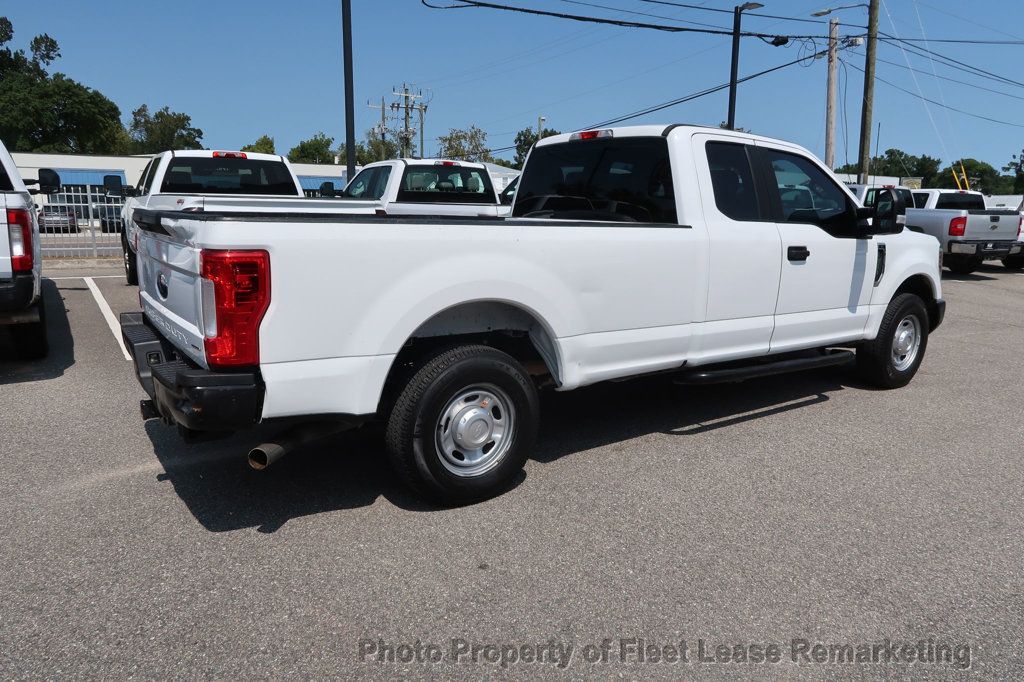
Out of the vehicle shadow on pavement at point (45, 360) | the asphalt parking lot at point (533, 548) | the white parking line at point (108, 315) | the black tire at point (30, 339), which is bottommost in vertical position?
the asphalt parking lot at point (533, 548)

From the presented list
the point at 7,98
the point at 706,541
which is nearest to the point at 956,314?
the point at 706,541

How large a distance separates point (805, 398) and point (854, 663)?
12.3ft

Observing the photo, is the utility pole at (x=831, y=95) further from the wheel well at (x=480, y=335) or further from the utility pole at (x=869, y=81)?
the wheel well at (x=480, y=335)

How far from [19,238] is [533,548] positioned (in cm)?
482

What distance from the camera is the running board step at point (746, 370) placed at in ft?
15.8

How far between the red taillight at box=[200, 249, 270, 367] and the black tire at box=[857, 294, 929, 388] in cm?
496

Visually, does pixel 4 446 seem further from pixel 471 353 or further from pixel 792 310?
pixel 792 310

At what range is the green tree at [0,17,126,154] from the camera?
75.2 meters

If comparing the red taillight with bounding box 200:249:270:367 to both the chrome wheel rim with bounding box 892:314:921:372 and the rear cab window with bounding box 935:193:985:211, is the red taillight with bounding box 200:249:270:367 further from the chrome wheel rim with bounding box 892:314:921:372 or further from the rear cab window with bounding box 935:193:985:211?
the rear cab window with bounding box 935:193:985:211

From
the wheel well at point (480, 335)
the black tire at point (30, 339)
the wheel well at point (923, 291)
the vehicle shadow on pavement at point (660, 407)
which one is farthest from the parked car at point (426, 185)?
the wheel well at point (480, 335)

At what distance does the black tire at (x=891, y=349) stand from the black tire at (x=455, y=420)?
3.57 meters

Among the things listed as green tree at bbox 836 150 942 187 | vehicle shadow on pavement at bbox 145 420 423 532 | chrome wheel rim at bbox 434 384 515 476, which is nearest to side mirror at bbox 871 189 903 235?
chrome wheel rim at bbox 434 384 515 476

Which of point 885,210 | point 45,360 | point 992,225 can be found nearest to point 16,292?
point 45,360

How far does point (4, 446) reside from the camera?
15.5ft
